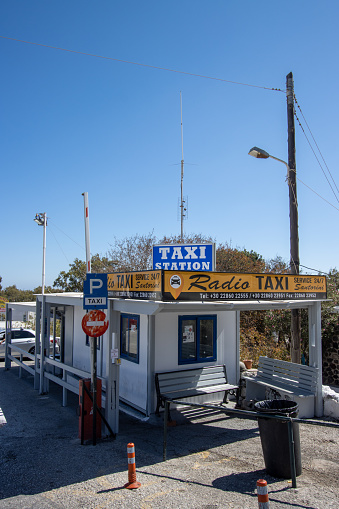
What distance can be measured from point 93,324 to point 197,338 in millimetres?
3518

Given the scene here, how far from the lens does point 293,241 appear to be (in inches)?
408

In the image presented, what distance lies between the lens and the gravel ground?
5.12 metres

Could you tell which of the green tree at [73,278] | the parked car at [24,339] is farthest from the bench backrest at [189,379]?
the green tree at [73,278]

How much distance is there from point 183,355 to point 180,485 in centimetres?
428

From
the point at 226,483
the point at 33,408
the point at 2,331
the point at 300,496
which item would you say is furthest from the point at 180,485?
the point at 2,331

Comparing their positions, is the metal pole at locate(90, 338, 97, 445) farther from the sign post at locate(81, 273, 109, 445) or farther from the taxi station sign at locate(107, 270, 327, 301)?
the taxi station sign at locate(107, 270, 327, 301)

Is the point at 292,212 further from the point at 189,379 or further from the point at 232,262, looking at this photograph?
the point at 232,262

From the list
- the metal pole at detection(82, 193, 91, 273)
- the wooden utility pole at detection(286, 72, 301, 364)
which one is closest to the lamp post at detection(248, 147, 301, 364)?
the wooden utility pole at detection(286, 72, 301, 364)

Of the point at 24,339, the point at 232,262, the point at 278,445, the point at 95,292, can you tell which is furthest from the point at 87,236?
the point at 232,262

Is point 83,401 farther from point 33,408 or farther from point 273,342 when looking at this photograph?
point 273,342

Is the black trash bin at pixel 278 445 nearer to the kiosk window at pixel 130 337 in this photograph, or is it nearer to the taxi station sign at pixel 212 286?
the taxi station sign at pixel 212 286

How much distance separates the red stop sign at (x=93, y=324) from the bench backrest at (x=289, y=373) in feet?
15.4

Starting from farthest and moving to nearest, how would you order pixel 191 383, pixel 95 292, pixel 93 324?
pixel 191 383, pixel 95 292, pixel 93 324

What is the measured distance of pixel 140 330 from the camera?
961 centimetres
